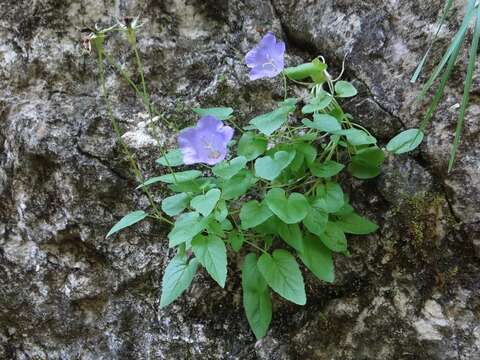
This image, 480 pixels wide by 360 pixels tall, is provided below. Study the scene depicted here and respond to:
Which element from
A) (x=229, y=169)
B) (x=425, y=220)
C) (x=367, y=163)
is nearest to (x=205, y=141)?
(x=229, y=169)

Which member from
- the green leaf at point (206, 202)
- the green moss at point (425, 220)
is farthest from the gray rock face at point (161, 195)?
the green leaf at point (206, 202)

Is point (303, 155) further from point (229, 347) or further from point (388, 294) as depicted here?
point (229, 347)

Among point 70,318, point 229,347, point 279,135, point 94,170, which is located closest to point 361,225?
point 279,135

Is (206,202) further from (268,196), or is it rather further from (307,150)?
(307,150)

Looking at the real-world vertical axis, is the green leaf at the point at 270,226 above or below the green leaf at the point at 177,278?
above

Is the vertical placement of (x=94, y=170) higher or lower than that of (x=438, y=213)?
lower

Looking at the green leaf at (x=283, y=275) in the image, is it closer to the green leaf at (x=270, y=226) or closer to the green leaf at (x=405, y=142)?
the green leaf at (x=270, y=226)

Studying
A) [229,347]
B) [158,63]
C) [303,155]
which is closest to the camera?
[303,155]
